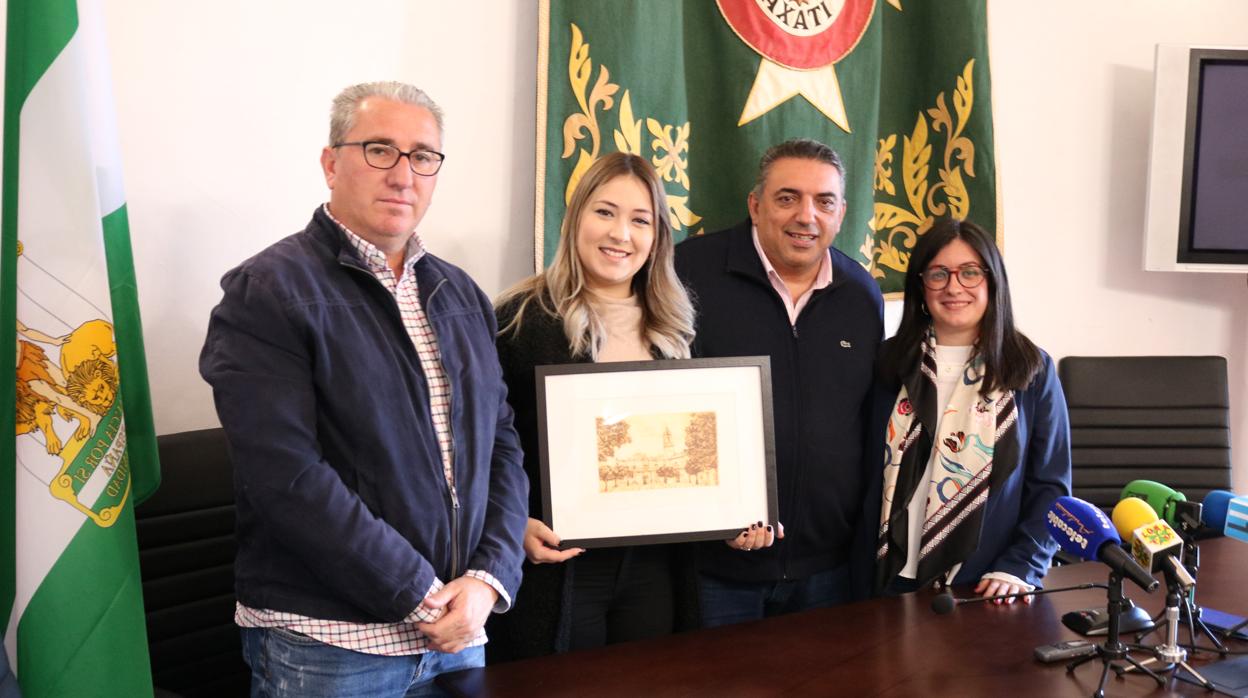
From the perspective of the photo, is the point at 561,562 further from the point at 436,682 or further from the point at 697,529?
the point at 436,682

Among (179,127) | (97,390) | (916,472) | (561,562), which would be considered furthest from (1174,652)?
(179,127)

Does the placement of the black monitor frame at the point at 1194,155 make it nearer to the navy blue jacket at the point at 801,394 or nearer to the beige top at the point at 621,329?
the navy blue jacket at the point at 801,394

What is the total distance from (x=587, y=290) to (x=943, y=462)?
35.9 inches

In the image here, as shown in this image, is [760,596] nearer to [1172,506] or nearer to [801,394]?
[801,394]

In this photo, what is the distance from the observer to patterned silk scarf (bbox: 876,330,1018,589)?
234cm

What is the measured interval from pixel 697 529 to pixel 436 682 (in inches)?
26.9

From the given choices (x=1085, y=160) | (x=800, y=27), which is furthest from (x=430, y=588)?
(x=1085, y=160)

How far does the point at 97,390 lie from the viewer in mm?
1958

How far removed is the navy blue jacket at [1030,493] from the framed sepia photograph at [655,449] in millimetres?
453

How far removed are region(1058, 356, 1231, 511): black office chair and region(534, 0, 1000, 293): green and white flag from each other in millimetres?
756

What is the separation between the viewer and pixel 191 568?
236 centimetres

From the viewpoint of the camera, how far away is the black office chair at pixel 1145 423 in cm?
384

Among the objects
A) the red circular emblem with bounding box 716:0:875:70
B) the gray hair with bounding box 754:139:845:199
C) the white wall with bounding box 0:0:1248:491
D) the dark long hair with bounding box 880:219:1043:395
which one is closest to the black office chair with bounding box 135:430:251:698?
the white wall with bounding box 0:0:1248:491

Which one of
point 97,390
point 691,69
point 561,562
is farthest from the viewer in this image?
point 691,69
